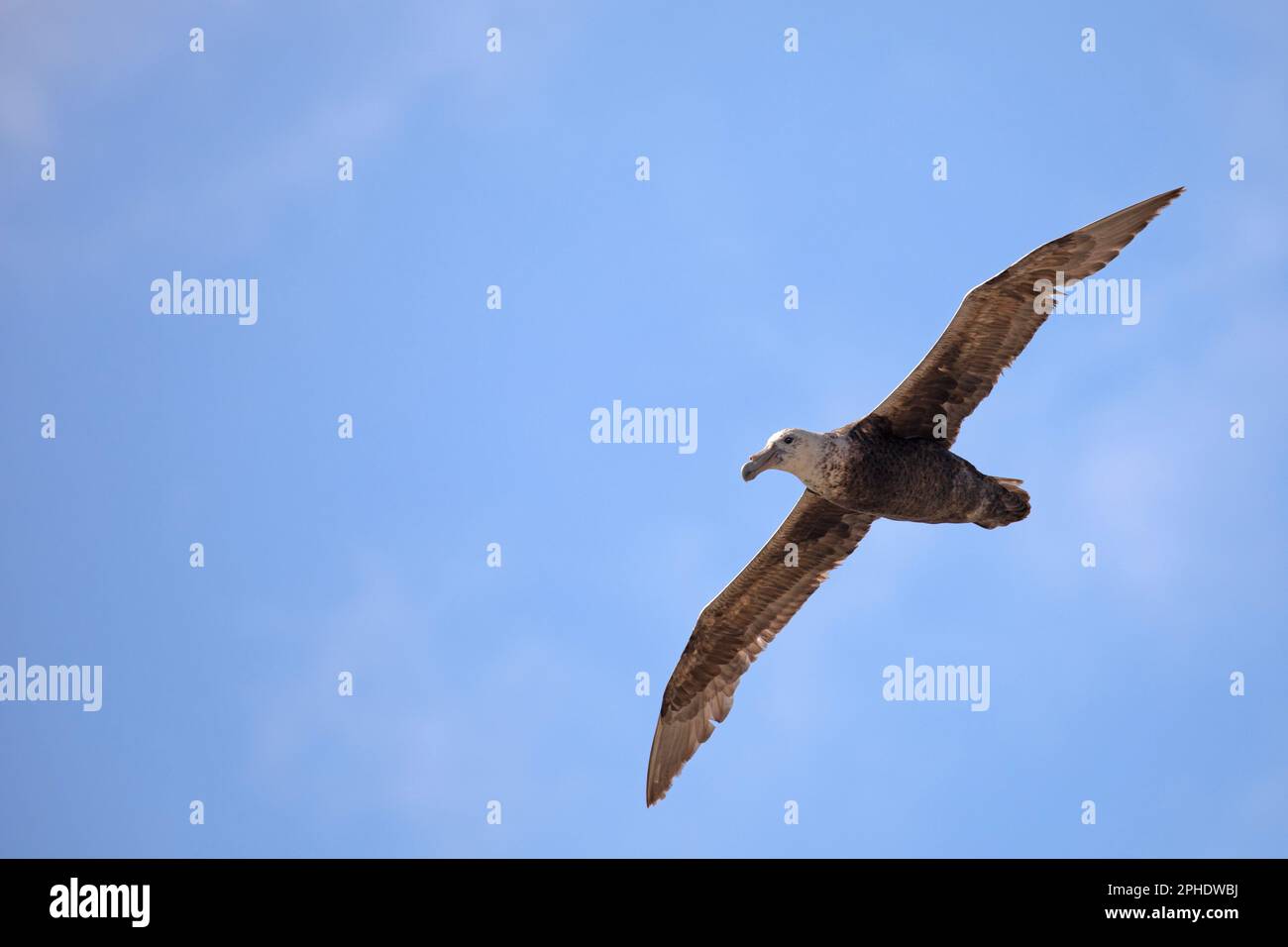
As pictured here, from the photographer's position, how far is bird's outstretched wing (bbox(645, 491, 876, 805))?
76.5ft

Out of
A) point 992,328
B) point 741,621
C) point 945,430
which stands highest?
point 992,328

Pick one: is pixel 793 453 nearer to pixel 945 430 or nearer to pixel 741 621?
pixel 945 430

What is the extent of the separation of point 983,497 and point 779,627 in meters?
3.71

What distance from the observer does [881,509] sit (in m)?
21.8

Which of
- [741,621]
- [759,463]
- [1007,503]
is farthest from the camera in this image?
[741,621]

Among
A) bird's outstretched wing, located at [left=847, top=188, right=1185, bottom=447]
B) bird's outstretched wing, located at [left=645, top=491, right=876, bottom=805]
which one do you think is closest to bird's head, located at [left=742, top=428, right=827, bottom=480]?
bird's outstretched wing, located at [left=847, top=188, right=1185, bottom=447]

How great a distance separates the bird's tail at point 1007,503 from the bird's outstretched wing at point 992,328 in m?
0.85

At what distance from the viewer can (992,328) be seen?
2147cm

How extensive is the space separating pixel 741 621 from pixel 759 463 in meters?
3.47

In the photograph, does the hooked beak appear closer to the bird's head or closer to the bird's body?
the bird's head

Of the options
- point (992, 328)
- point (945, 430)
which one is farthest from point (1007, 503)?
point (992, 328)

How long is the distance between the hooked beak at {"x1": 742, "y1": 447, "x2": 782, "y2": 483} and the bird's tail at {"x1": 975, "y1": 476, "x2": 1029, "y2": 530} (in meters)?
2.70

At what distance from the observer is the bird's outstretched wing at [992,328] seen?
21.0m
